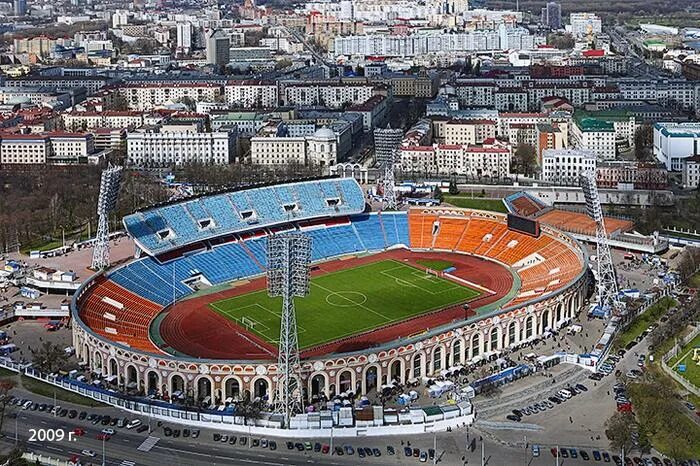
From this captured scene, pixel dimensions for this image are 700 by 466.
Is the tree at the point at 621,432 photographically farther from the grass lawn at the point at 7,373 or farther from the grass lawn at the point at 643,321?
the grass lawn at the point at 7,373

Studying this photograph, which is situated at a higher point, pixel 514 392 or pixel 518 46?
pixel 518 46

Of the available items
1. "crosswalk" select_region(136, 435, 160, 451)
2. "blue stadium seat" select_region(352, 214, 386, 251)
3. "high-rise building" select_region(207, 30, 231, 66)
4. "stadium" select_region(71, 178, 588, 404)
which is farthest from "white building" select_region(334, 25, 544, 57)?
"crosswalk" select_region(136, 435, 160, 451)

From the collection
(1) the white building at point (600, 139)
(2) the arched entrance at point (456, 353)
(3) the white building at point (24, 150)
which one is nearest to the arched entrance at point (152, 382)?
(2) the arched entrance at point (456, 353)

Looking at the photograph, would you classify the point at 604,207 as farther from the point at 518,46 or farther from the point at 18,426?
the point at 518,46

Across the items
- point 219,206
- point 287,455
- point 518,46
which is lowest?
point 287,455

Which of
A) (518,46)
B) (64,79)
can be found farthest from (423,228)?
(518,46)

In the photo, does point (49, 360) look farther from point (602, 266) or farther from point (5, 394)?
point (602, 266)
